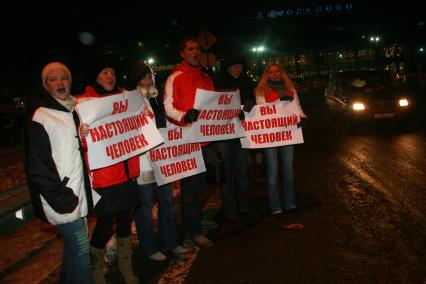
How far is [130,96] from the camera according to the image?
4.27m

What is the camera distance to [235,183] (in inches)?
248

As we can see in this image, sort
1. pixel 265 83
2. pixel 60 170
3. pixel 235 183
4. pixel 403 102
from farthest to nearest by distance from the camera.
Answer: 1. pixel 403 102
2. pixel 235 183
3. pixel 265 83
4. pixel 60 170

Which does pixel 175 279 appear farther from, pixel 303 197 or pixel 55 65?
pixel 303 197

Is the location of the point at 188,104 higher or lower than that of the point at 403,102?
higher

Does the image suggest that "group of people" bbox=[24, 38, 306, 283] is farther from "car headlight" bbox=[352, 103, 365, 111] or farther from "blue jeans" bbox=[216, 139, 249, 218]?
"car headlight" bbox=[352, 103, 365, 111]

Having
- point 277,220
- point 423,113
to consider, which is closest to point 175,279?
point 277,220

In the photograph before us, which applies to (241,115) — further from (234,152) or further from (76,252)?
(76,252)

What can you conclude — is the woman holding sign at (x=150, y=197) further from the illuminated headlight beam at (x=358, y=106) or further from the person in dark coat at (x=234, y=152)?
the illuminated headlight beam at (x=358, y=106)

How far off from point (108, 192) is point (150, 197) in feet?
2.91

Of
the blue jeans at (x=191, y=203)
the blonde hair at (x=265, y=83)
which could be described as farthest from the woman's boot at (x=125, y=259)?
the blonde hair at (x=265, y=83)

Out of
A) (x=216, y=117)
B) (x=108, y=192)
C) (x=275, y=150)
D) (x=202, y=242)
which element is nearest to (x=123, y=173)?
(x=108, y=192)

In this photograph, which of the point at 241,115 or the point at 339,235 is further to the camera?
the point at 241,115

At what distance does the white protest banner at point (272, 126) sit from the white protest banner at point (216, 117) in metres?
0.27

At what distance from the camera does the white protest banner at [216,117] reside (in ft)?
17.3
